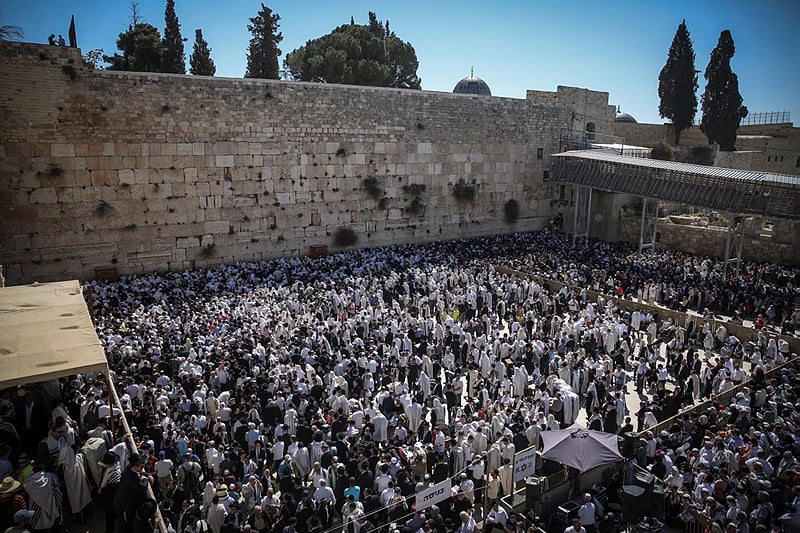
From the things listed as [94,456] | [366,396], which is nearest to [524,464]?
[366,396]

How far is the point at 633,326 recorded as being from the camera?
45.5 ft

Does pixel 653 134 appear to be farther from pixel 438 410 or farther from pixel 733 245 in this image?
pixel 438 410

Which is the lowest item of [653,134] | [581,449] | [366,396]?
[366,396]

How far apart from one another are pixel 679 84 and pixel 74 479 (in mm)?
34146

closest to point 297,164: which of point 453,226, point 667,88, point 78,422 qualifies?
point 453,226

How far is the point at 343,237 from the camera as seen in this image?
20.7 metres

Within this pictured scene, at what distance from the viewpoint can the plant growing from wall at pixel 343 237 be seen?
20641mm

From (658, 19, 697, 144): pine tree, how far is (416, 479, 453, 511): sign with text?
3141 centimetres

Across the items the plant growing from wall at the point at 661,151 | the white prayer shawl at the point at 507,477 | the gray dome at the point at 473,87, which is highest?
the gray dome at the point at 473,87

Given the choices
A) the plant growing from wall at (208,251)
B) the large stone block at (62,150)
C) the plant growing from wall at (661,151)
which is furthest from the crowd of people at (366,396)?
the plant growing from wall at (661,151)

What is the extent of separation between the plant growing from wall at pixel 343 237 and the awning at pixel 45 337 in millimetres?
11443

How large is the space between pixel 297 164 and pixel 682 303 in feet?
42.3

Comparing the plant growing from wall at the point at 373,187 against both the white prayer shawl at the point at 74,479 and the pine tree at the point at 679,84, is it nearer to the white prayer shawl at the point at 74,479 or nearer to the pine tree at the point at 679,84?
the white prayer shawl at the point at 74,479

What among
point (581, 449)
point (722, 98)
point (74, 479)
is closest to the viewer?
point (74, 479)
